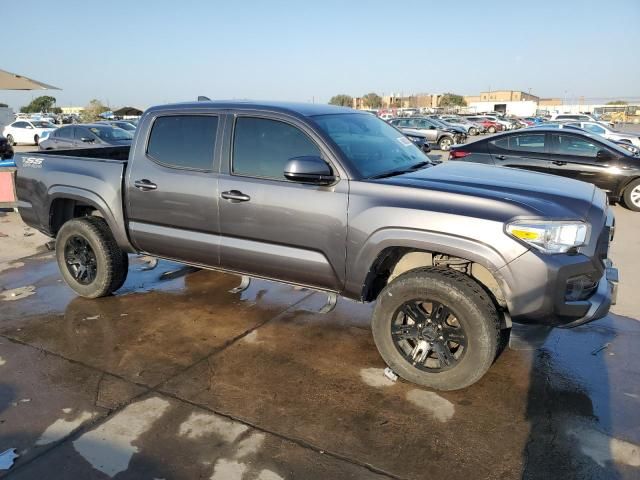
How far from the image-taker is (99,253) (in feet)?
16.2

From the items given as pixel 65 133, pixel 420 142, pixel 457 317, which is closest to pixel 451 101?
pixel 420 142

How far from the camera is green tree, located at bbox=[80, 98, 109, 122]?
160 feet

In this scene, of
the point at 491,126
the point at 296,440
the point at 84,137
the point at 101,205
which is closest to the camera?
the point at 296,440

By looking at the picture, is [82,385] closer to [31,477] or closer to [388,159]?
[31,477]

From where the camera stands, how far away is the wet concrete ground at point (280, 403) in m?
2.76

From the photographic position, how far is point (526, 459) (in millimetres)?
2791

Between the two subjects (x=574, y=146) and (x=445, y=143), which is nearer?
(x=574, y=146)

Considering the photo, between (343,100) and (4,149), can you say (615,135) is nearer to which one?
(4,149)

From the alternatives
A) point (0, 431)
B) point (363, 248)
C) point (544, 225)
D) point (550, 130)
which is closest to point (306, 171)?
point (363, 248)

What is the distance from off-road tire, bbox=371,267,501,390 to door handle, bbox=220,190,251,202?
4.18ft

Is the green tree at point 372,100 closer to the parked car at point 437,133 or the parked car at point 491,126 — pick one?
the parked car at point 491,126

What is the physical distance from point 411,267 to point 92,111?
54.3m

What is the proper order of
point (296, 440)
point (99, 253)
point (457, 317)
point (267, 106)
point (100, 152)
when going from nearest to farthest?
point (296, 440), point (457, 317), point (267, 106), point (99, 253), point (100, 152)

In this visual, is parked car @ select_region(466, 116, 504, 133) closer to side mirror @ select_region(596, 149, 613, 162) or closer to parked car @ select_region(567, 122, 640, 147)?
parked car @ select_region(567, 122, 640, 147)
